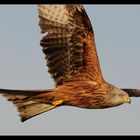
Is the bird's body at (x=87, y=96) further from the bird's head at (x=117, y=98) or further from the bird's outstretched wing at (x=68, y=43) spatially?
the bird's outstretched wing at (x=68, y=43)

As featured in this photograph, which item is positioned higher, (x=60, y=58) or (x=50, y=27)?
(x=50, y=27)

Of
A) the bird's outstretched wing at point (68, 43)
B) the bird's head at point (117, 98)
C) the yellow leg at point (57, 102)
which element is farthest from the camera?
the bird's outstretched wing at point (68, 43)

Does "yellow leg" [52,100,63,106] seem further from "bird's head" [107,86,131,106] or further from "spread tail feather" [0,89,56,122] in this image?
"bird's head" [107,86,131,106]

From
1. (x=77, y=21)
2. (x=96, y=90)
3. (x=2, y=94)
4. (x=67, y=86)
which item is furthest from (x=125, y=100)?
(x=2, y=94)

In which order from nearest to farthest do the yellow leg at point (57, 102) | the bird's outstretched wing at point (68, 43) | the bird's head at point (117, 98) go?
1. the bird's head at point (117, 98)
2. the yellow leg at point (57, 102)
3. the bird's outstretched wing at point (68, 43)

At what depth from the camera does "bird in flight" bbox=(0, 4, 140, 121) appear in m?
8.47

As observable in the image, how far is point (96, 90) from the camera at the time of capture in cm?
856

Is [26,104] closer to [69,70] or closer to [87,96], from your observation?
[69,70]

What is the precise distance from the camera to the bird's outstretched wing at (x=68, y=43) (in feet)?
28.6

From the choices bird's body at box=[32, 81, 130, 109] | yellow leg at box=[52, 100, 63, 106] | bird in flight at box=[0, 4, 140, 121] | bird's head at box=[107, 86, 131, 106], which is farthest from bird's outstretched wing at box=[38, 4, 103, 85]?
yellow leg at box=[52, 100, 63, 106]

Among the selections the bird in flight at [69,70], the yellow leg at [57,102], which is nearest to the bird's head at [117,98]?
the bird in flight at [69,70]

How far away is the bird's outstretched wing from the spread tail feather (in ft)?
2.02
